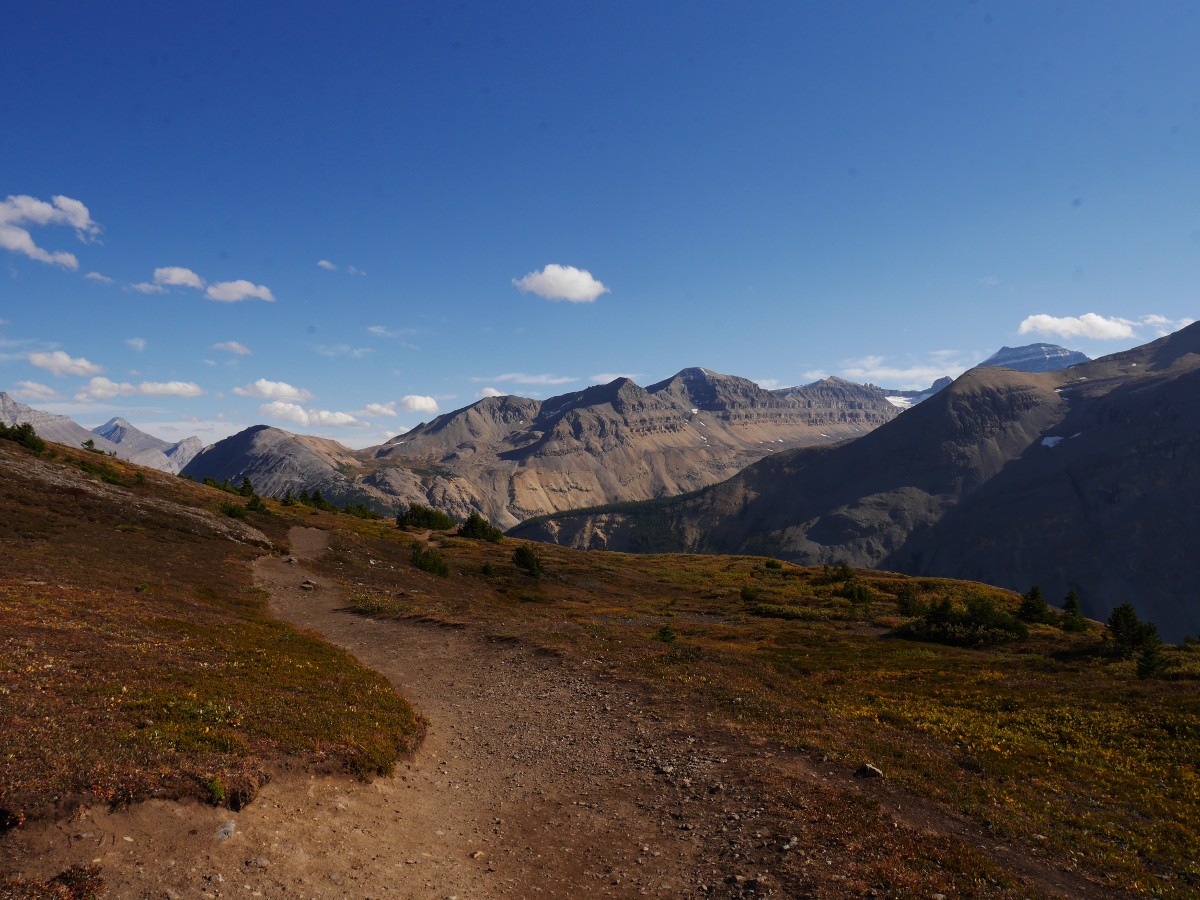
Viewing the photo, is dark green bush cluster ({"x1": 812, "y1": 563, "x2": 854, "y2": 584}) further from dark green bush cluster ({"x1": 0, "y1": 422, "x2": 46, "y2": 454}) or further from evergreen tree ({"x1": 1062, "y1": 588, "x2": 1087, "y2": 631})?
dark green bush cluster ({"x1": 0, "y1": 422, "x2": 46, "y2": 454})

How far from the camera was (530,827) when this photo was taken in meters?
15.5

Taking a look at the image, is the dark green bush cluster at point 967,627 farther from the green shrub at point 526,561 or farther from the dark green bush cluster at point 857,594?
the green shrub at point 526,561

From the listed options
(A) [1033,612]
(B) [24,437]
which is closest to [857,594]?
(A) [1033,612]

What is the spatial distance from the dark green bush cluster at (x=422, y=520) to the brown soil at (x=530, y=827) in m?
98.9

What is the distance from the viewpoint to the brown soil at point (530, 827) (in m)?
11.2

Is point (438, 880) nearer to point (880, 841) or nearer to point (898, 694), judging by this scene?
point (880, 841)

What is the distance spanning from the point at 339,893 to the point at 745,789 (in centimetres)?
1057

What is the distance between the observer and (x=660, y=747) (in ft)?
66.8

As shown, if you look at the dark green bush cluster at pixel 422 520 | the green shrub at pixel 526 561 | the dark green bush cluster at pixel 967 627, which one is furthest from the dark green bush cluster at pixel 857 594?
the dark green bush cluster at pixel 422 520

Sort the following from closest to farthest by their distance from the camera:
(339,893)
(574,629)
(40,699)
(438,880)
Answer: (339,893) < (438,880) < (40,699) < (574,629)

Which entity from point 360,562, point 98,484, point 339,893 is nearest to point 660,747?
point 339,893

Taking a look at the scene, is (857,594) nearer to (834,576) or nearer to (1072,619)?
(1072,619)

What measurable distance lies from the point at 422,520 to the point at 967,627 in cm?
9630

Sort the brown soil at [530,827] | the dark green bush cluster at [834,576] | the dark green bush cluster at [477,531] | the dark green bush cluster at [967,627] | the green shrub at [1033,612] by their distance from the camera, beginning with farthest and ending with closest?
the dark green bush cluster at [477,531] < the dark green bush cluster at [834,576] < the green shrub at [1033,612] < the dark green bush cluster at [967,627] < the brown soil at [530,827]
